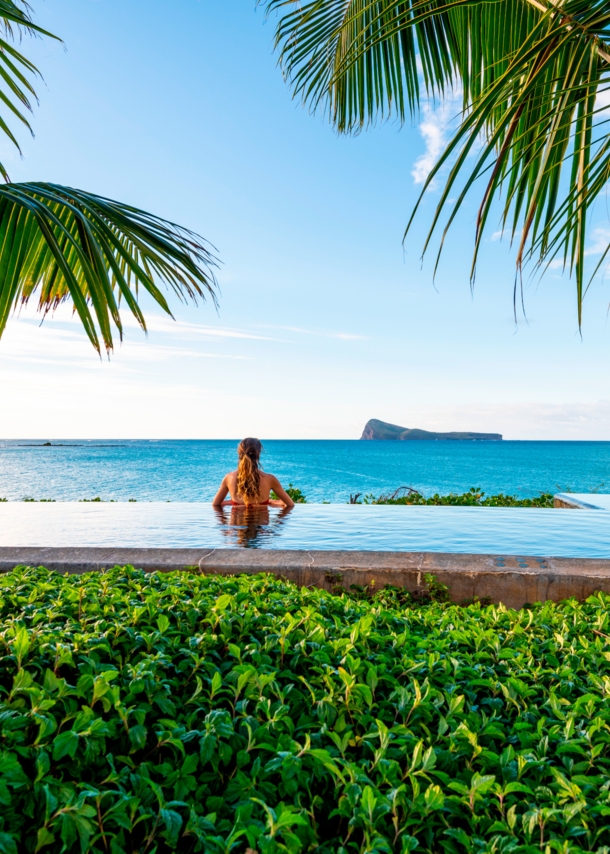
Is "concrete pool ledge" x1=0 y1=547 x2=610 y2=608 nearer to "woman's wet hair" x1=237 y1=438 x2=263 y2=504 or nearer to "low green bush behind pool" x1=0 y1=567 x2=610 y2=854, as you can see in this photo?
"low green bush behind pool" x1=0 y1=567 x2=610 y2=854

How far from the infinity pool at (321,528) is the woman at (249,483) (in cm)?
26

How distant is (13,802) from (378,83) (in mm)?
4749

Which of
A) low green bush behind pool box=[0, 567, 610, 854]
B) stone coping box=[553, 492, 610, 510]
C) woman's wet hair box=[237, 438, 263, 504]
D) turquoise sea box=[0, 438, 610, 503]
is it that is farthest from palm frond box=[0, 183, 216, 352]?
turquoise sea box=[0, 438, 610, 503]

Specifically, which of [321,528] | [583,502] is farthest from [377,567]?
[583,502]

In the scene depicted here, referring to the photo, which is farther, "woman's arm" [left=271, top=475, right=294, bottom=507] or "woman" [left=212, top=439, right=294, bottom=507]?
"woman's arm" [left=271, top=475, right=294, bottom=507]

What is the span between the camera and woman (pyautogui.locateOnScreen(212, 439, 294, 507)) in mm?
8469

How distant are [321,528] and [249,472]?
92.0 inches

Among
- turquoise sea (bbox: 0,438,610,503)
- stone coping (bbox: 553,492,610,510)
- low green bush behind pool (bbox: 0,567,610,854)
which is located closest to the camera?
low green bush behind pool (bbox: 0,567,610,854)

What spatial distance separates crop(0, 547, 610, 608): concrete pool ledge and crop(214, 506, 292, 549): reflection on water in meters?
0.86

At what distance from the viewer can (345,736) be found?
1780 millimetres

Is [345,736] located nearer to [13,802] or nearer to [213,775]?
[213,775]

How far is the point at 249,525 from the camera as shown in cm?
689

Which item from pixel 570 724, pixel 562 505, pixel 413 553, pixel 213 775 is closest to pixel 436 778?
pixel 570 724

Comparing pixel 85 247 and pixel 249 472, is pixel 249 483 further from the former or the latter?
pixel 85 247
